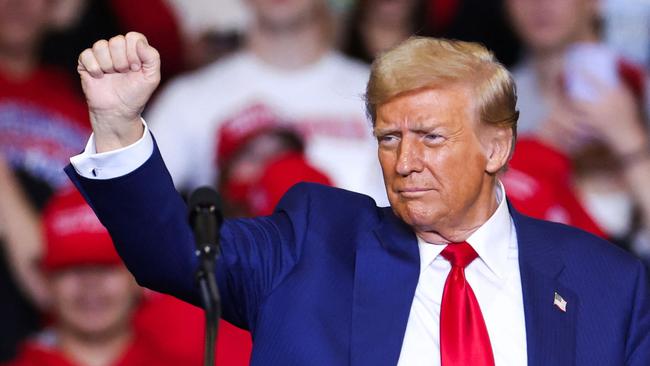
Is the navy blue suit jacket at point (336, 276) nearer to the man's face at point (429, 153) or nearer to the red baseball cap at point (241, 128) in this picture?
the man's face at point (429, 153)

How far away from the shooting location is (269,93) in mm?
4195

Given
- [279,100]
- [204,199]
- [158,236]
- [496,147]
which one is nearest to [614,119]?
[279,100]

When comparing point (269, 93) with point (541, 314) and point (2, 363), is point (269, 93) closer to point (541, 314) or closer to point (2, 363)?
point (2, 363)

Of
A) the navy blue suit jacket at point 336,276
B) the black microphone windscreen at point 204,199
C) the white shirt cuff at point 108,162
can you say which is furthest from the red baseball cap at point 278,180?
the black microphone windscreen at point 204,199

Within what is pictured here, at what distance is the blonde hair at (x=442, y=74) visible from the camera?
221 cm

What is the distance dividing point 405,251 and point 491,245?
0.14 metres

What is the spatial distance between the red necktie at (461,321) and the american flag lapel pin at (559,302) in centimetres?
12

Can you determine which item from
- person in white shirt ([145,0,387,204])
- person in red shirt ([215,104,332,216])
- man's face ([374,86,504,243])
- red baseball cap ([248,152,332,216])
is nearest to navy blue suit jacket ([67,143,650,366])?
man's face ([374,86,504,243])

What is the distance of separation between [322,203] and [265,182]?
1.34m

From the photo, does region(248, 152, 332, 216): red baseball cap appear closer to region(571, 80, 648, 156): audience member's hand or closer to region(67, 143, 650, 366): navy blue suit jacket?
region(571, 80, 648, 156): audience member's hand

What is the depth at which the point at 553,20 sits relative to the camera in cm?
423

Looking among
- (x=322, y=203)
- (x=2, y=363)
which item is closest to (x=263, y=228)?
(x=322, y=203)

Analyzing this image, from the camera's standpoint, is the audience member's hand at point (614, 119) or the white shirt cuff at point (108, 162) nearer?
the white shirt cuff at point (108, 162)

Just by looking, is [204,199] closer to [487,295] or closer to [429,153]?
[429,153]
